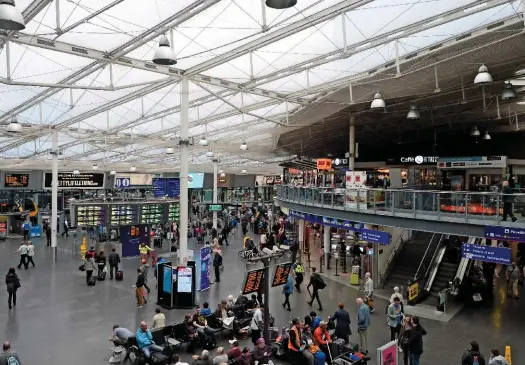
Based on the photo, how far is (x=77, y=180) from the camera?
29.3 metres

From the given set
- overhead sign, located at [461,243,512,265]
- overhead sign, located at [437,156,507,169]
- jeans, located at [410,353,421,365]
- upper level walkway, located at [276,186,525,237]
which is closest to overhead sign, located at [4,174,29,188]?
upper level walkway, located at [276,186,525,237]

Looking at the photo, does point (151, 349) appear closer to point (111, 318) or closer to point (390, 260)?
point (111, 318)

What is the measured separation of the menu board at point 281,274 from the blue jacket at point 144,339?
4690mm

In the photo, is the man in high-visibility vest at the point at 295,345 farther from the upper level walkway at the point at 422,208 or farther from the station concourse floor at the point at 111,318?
the upper level walkway at the point at 422,208

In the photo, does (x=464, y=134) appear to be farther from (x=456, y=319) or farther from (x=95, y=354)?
(x=95, y=354)

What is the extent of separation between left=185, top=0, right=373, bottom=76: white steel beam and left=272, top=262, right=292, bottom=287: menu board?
24.2 feet

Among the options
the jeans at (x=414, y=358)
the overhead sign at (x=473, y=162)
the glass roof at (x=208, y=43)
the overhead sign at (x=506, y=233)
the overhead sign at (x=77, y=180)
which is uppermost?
the glass roof at (x=208, y=43)

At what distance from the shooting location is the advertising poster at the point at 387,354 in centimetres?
921

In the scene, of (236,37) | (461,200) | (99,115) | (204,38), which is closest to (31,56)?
(204,38)

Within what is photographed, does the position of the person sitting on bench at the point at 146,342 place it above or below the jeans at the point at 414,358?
above

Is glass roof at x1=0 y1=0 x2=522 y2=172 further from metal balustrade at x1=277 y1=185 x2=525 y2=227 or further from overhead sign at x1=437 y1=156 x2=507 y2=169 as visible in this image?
overhead sign at x1=437 y1=156 x2=507 y2=169

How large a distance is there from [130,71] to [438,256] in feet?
49.9

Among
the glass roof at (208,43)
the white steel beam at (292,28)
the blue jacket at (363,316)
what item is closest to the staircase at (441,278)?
the blue jacket at (363,316)

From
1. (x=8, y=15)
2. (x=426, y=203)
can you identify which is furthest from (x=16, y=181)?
(x=8, y=15)
